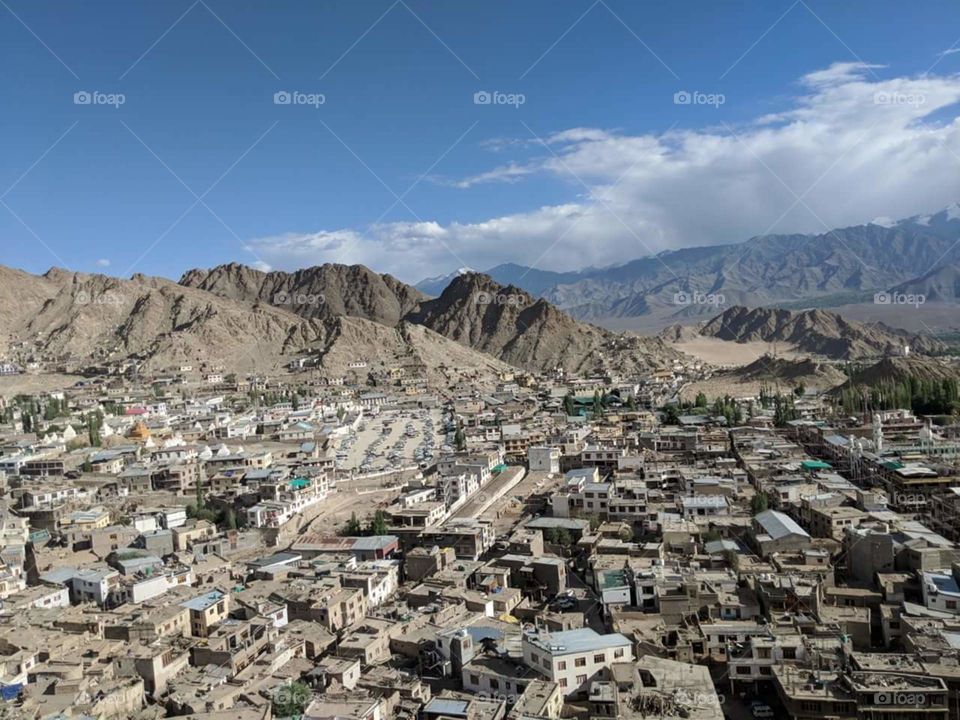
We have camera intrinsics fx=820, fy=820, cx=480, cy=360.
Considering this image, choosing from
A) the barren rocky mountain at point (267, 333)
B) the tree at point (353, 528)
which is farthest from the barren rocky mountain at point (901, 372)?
the tree at point (353, 528)

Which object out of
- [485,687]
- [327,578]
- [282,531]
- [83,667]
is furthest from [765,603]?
[282,531]

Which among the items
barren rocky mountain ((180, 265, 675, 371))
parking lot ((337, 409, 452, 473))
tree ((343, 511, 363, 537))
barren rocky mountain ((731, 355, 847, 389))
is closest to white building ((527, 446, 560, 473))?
parking lot ((337, 409, 452, 473))

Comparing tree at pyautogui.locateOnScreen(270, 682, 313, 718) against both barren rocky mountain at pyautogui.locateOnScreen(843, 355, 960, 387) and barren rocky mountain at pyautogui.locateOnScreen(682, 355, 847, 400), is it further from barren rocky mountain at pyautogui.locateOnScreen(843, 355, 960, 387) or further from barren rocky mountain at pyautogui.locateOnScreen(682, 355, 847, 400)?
barren rocky mountain at pyautogui.locateOnScreen(843, 355, 960, 387)

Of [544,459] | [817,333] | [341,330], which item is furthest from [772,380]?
[817,333]

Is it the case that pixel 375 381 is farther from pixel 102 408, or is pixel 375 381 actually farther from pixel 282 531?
pixel 282 531

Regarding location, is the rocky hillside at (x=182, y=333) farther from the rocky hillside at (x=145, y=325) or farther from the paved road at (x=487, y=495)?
the paved road at (x=487, y=495)

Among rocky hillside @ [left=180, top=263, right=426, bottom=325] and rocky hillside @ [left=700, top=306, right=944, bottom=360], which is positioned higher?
rocky hillside @ [left=180, top=263, right=426, bottom=325]

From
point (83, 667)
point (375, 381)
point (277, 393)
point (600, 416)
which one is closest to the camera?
point (83, 667)
